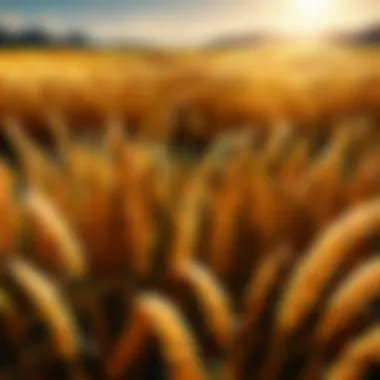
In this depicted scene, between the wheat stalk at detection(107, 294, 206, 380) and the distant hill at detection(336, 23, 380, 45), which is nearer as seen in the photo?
the wheat stalk at detection(107, 294, 206, 380)

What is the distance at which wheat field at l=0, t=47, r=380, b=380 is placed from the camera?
119cm

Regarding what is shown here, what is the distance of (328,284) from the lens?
1.18 meters

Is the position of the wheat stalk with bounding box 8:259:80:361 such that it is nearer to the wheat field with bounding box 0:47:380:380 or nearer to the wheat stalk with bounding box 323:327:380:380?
the wheat field with bounding box 0:47:380:380

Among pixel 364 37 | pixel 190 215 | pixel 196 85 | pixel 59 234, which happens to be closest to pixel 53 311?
pixel 59 234

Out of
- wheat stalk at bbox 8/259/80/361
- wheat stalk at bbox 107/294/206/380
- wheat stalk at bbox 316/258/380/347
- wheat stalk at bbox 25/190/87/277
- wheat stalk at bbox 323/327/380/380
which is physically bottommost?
wheat stalk at bbox 323/327/380/380

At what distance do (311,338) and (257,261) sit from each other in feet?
Answer: 0.44

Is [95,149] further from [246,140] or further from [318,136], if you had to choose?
[318,136]

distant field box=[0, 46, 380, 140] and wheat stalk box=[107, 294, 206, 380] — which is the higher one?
distant field box=[0, 46, 380, 140]

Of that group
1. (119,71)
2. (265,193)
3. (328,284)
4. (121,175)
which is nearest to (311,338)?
(328,284)

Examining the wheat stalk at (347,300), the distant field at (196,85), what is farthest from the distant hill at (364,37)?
the wheat stalk at (347,300)

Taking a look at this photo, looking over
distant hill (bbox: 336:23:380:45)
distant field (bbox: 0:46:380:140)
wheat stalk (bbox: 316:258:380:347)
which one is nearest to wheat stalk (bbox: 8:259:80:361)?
distant field (bbox: 0:46:380:140)

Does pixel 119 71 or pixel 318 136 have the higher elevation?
pixel 119 71

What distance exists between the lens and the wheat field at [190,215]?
119 cm

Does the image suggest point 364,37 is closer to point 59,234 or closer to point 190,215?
point 190,215
